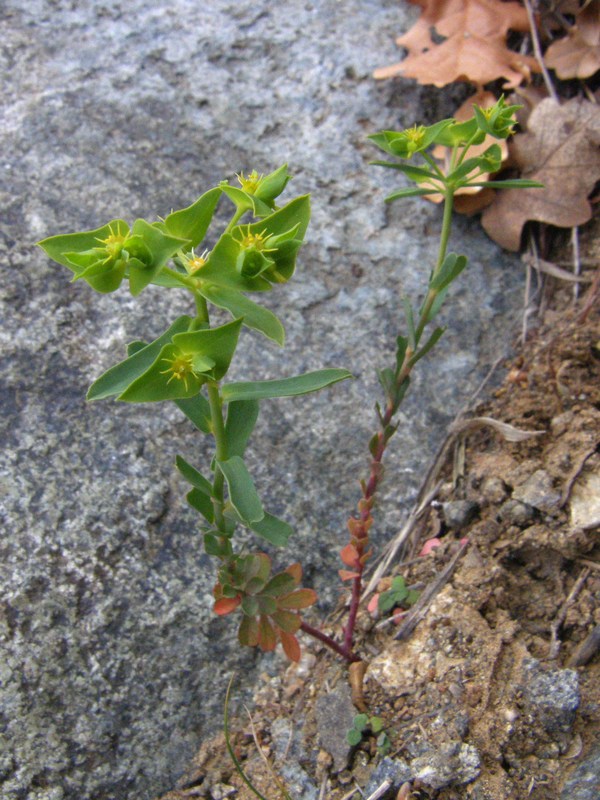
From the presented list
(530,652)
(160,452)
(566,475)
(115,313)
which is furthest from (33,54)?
(530,652)

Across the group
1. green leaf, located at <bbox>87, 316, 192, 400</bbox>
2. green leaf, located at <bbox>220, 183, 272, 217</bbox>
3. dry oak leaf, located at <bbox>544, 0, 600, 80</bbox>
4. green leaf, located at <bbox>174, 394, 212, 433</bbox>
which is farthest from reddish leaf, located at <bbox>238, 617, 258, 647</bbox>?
dry oak leaf, located at <bbox>544, 0, 600, 80</bbox>

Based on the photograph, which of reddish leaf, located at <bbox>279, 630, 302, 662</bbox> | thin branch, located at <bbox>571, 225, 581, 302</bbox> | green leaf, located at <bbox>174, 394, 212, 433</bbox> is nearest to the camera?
green leaf, located at <bbox>174, 394, 212, 433</bbox>

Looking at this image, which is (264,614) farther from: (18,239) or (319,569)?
(18,239)

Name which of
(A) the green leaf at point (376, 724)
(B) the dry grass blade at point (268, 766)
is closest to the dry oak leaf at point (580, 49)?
(A) the green leaf at point (376, 724)

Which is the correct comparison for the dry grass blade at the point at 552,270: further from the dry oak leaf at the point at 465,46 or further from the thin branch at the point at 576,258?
the dry oak leaf at the point at 465,46

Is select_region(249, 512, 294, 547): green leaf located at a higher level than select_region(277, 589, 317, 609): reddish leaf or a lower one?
higher

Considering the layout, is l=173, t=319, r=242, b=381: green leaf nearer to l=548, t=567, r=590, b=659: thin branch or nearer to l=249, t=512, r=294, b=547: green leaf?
l=249, t=512, r=294, b=547: green leaf
